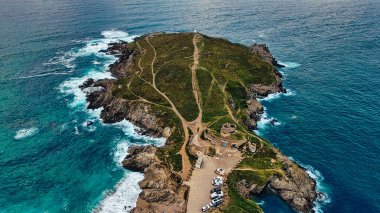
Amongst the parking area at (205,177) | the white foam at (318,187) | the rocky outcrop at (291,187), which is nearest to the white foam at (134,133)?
the parking area at (205,177)

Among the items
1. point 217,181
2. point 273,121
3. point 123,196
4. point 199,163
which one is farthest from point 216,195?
point 273,121

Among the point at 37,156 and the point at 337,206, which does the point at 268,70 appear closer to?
the point at 337,206

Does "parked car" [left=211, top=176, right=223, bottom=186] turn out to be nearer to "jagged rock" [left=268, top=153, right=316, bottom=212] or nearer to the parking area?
the parking area

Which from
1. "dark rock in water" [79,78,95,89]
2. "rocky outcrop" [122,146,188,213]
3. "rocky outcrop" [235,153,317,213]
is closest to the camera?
"rocky outcrop" [122,146,188,213]

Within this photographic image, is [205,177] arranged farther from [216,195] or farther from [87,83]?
[87,83]

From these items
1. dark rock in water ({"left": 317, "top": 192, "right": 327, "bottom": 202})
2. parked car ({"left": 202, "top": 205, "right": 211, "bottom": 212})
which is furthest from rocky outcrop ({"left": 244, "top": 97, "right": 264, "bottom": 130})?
parked car ({"left": 202, "top": 205, "right": 211, "bottom": 212})

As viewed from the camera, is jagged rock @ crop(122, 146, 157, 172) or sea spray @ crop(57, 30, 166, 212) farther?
jagged rock @ crop(122, 146, 157, 172)

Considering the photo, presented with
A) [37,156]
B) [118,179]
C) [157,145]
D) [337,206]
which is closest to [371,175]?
[337,206]

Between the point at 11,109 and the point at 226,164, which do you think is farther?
the point at 11,109
